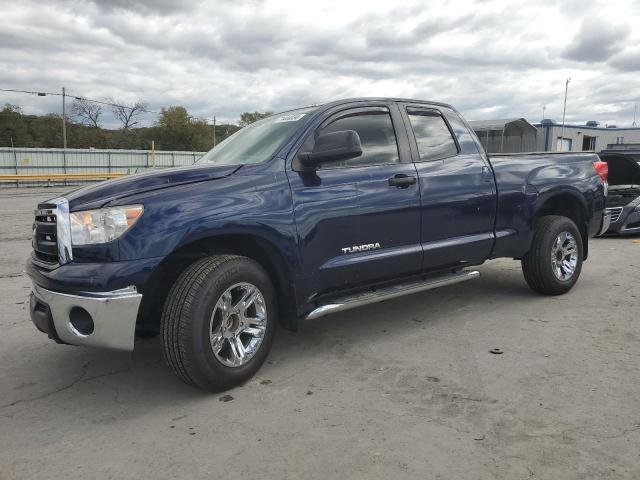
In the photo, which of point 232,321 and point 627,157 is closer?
point 232,321

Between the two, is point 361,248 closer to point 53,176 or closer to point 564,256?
point 564,256

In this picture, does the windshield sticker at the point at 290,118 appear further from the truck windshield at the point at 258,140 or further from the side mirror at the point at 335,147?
the side mirror at the point at 335,147

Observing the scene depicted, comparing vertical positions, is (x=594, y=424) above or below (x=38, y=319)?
below

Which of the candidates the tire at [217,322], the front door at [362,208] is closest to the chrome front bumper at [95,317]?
the tire at [217,322]

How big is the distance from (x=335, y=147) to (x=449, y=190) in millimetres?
1375

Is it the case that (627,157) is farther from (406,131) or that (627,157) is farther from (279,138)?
(279,138)

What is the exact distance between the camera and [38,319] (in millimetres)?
3359

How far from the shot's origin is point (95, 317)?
10.0ft

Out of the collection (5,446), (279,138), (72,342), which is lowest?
(5,446)

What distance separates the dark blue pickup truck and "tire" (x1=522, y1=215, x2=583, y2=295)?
56 mm

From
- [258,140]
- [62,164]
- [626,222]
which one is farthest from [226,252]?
[62,164]

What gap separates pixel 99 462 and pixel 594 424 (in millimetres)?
2553

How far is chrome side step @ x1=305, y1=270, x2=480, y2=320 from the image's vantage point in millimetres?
3797

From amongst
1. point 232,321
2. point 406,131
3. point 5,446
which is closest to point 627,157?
point 406,131
